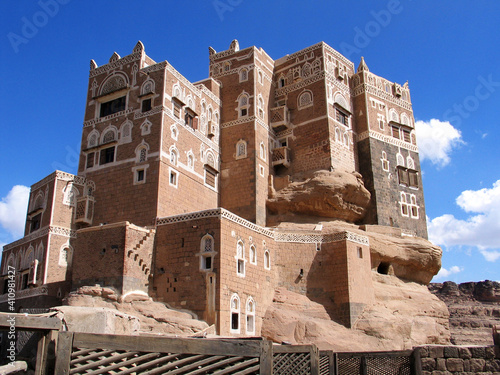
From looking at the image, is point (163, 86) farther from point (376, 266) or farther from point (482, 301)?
point (482, 301)

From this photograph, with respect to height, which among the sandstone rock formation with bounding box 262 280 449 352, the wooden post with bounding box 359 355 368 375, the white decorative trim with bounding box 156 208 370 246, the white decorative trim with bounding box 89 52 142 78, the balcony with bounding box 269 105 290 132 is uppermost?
the white decorative trim with bounding box 89 52 142 78

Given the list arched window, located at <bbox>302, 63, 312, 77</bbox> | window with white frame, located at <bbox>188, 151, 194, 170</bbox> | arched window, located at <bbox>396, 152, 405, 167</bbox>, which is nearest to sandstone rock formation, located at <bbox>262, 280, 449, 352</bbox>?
window with white frame, located at <bbox>188, 151, 194, 170</bbox>

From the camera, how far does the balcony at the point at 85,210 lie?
28125 mm

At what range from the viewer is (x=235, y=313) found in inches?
903

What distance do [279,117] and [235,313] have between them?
16295 millimetres

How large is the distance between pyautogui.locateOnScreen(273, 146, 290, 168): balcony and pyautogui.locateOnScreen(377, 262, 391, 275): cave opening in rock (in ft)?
29.3

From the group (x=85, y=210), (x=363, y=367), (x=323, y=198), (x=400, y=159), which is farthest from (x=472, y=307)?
(x=363, y=367)

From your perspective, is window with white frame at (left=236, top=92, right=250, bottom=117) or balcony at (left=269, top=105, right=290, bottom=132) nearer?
window with white frame at (left=236, top=92, right=250, bottom=117)

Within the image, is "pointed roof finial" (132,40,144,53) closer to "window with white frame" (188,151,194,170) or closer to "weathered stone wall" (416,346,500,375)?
"window with white frame" (188,151,194,170)

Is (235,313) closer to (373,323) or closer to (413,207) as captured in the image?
(373,323)

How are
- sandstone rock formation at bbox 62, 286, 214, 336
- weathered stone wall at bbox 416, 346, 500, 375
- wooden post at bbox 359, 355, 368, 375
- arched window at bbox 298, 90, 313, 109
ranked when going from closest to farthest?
weathered stone wall at bbox 416, 346, 500, 375 < wooden post at bbox 359, 355, 368, 375 < sandstone rock formation at bbox 62, 286, 214, 336 < arched window at bbox 298, 90, 313, 109

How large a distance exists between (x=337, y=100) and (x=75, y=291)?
2097 centimetres

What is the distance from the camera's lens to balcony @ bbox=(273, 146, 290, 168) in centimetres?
3422

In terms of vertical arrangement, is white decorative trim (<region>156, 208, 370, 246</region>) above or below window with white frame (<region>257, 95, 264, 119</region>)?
below
